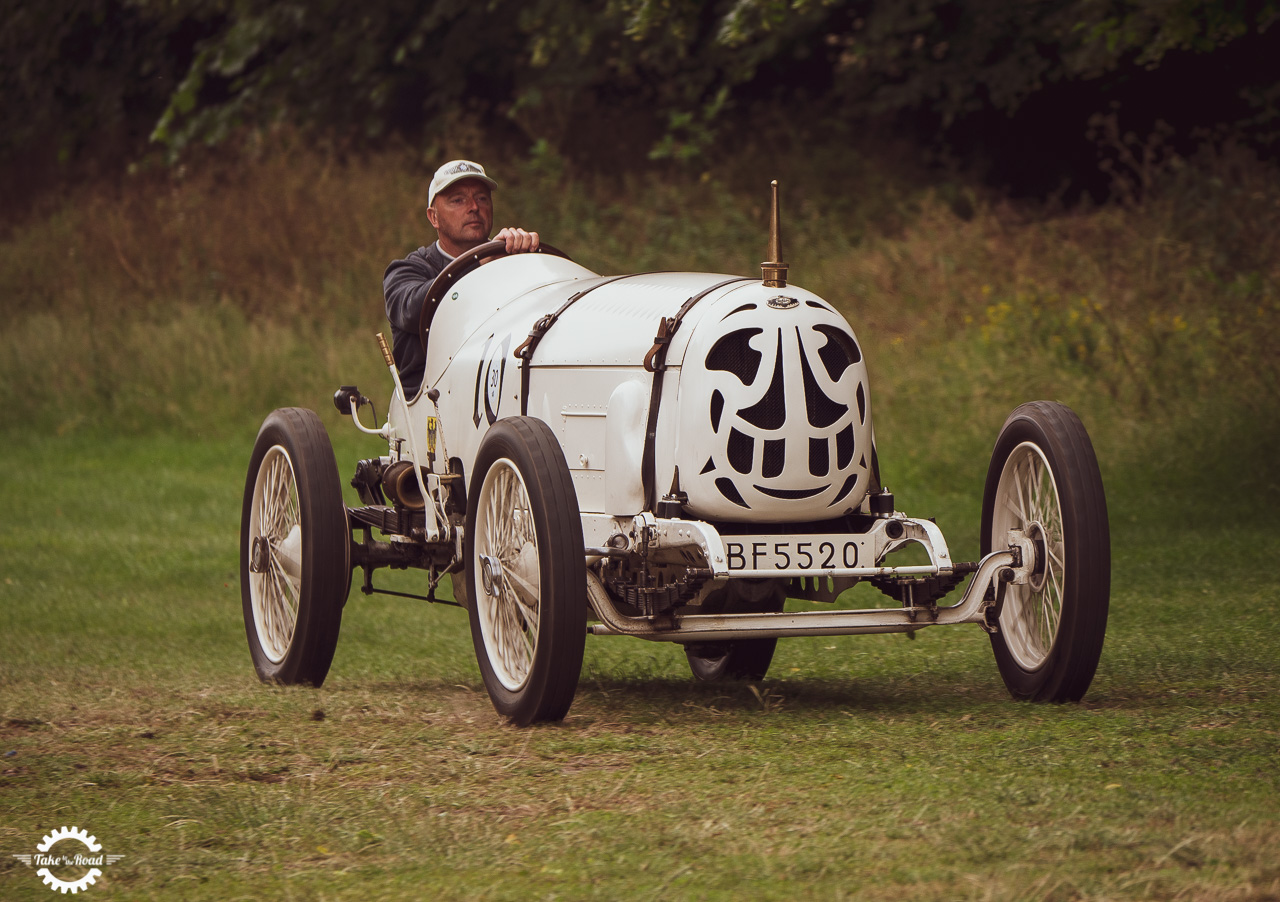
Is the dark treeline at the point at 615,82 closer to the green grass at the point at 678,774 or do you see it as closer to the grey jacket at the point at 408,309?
the grey jacket at the point at 408,309

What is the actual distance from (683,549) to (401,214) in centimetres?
1492

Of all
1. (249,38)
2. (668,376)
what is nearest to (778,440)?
(668,376)

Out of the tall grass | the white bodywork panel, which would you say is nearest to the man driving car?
the white bodywork panel

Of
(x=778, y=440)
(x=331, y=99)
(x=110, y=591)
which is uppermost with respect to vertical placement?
(x=331, y=99)

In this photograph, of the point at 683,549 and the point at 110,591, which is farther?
the point at 110,591

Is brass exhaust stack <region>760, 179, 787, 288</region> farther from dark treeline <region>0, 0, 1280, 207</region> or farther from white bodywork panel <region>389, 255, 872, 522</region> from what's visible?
dark treeline <region>0, 0, 1280, 207</region>

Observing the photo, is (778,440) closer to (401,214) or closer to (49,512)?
(49,512)

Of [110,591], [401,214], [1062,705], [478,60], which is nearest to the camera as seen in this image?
[1062,705]

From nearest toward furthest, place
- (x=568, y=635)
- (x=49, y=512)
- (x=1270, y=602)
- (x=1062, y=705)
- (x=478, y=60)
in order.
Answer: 1. (x=568, y=635)
2. (x=1062, y=705)
3. (x=1270, y=602)
4. (x=49, y=512)
5. (x=478, y=60)

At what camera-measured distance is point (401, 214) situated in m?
19.9

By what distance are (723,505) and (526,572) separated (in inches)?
26.0

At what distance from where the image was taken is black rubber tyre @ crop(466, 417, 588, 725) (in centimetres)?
519
